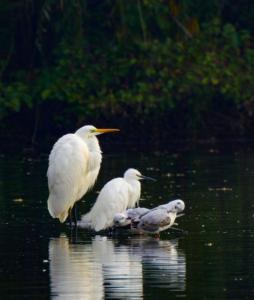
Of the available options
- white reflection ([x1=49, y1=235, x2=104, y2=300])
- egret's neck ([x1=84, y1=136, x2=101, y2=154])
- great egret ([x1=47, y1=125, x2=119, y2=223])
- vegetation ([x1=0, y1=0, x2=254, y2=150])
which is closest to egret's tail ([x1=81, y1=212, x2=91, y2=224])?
great egret ([x1=47, y1=125, x2=119, y2=223])

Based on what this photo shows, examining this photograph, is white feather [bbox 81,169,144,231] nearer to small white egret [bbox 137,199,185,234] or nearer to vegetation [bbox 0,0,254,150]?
small white egret [bbox 137,199,185,234]

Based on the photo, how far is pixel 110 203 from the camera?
16.0 m

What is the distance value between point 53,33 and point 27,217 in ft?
52.3

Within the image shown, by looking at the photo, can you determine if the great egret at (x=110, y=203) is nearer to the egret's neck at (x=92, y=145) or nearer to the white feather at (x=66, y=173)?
the white feather at (x=66, y=173)

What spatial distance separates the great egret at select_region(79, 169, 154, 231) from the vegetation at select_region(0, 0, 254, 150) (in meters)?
13.6

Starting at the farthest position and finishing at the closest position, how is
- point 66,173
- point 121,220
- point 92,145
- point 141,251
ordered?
point 92,145
point 66,173
point 121,220
point 141,251

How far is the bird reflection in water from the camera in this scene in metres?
12.0

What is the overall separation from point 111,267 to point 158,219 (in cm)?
207

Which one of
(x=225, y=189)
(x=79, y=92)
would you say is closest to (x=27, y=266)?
(x=225, y=189)

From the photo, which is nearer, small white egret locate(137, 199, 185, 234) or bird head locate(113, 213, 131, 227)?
small white egret locate(137, 199, 185, 234)

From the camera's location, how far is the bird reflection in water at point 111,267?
1196 centimetres

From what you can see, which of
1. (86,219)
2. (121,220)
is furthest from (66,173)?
(121,220)

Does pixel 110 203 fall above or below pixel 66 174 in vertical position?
below

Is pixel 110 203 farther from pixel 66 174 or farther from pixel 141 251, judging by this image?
pixel 141 251
